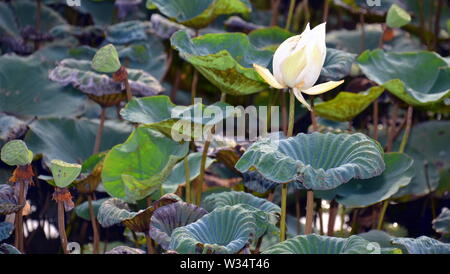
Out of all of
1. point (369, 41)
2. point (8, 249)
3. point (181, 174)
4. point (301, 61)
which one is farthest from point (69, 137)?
point (369, 41)

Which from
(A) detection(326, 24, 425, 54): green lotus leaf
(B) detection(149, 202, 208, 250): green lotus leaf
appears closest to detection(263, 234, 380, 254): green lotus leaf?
(B) detection(149, 202, 208, 250): green lotus leaf

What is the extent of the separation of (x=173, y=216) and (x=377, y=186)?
556 millimetres

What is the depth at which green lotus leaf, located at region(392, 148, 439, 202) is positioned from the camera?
78.9 inches

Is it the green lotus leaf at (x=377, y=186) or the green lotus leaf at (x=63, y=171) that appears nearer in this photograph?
the green lotus leaf at (x=63, y=171)

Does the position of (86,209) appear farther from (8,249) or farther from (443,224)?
(443,224)

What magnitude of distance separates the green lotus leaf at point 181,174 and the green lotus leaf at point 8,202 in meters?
0.37

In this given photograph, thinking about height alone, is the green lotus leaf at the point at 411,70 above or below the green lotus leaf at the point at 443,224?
above

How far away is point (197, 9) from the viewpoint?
6.56ft

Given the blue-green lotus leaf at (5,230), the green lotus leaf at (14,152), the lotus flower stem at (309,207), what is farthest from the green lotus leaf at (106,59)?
the lotus flower stem at (309,207)

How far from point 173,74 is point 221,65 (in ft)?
3.85

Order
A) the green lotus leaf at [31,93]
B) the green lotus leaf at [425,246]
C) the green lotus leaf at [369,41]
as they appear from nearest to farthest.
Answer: the green lotus leaf at [425,246] < the green lotus leaf at [31,93] < the green lotus leaf at [369,41]

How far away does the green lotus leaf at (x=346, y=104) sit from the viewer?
1757mm

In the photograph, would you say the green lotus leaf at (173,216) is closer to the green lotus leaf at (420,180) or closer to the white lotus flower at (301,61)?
the white lotus flower at (301,61)

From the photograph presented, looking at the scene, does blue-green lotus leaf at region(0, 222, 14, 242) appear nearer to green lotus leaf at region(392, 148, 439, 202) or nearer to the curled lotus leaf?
the curled lotus leaf
